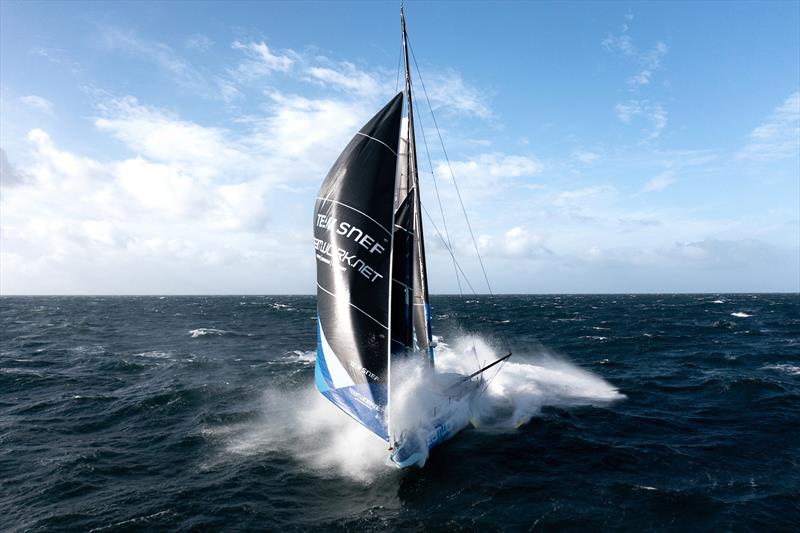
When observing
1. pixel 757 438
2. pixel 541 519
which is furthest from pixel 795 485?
pixel 541 519

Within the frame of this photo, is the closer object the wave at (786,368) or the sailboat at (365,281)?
the sailboat at (365,281)

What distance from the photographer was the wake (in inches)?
669

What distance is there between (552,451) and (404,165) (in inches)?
529

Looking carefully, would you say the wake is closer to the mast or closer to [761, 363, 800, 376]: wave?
the mast

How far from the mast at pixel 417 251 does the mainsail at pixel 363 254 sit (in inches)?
87.3

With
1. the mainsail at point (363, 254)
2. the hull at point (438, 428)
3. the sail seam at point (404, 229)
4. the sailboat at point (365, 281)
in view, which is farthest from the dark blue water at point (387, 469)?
the sail seam at point (404, 229)

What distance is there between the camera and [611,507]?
1409 centimetres

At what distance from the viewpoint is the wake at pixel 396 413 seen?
16984 mm

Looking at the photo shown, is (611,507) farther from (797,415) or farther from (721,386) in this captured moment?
(721,386)

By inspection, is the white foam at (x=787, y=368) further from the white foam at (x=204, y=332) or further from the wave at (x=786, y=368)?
the white foam at (x=204, y=332)

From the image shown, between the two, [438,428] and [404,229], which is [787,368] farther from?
[404,229]

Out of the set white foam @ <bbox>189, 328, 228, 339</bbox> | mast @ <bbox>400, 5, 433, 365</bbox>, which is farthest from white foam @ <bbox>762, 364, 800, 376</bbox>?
white foam @ <bbox>189, 328, 228, 339</bbox>

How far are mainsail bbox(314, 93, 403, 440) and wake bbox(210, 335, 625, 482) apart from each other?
159 cm

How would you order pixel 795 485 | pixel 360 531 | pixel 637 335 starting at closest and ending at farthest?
pixel 360 531
pixel 795 485
pixel 637 335
